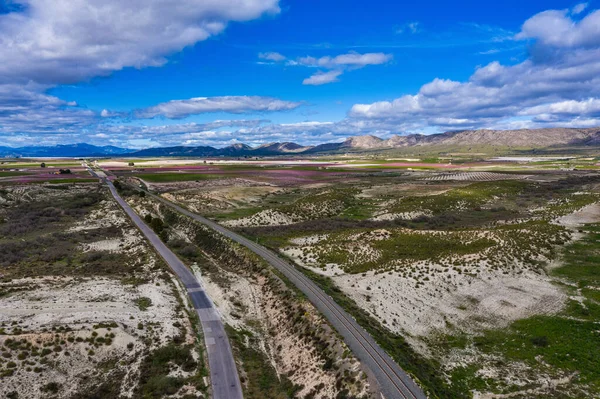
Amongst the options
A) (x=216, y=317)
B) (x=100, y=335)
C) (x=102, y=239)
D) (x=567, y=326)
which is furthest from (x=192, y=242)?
(x=567, y=326)

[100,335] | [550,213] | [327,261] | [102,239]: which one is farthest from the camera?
[550,213]

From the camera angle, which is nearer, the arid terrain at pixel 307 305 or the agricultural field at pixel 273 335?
the agricultural field at pixel 273 335

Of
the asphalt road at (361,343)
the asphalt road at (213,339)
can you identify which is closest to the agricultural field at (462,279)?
the asphalt road at (361,343)

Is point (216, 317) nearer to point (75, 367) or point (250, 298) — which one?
point (250, 298)

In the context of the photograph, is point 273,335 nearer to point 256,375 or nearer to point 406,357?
point 256,375

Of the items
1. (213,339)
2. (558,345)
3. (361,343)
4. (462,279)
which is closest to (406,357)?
(361,343)

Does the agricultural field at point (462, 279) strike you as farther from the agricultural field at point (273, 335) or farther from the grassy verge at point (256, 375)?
the grassy verge at point (256, 375)
